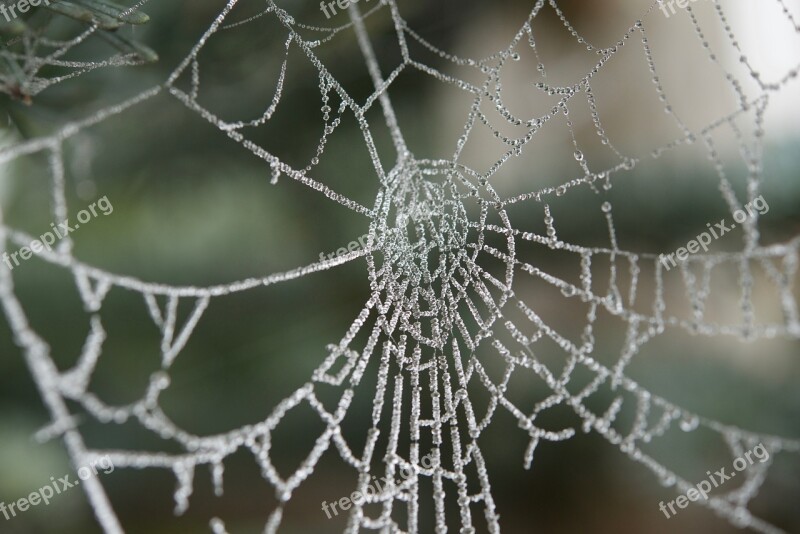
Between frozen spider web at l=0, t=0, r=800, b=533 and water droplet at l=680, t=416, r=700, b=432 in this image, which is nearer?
frozen spider web at l=0, t=0, r=800, b=533

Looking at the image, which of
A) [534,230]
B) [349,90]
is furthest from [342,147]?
[534,230]

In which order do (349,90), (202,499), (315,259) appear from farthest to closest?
1. (202,499)
2. (315,259)
3. (349,90)

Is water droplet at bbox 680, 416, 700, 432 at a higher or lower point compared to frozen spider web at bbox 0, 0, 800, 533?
lower

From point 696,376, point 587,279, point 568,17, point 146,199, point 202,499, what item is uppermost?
point 568,17

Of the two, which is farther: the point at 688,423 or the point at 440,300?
the point at 440,300

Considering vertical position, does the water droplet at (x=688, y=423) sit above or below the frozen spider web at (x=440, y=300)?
below

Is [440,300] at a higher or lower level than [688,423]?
higher

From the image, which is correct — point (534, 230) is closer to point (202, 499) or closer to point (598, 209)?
point (598, 209)

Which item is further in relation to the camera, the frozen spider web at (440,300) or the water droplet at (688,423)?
the water droplet at (688,423)
